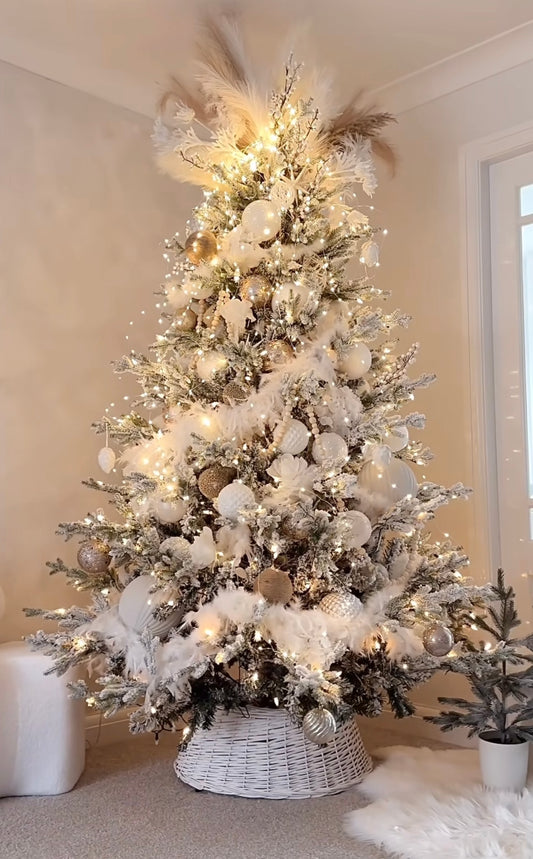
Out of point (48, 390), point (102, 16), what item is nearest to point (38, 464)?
point (48, 390)

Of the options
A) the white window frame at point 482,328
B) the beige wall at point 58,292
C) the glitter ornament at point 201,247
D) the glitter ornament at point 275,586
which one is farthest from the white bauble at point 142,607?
the white window frame at point 482,328

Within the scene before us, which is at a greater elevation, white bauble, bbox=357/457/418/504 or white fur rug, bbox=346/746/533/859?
white bauble, bbox=357/457/418/504

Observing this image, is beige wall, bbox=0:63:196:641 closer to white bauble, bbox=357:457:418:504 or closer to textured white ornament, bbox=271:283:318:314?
textured white ornament, bbox=271:283:318:314

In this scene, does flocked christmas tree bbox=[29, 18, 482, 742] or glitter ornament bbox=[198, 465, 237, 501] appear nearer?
flocked christmas tree bbox=[29, 18, 482, 742]

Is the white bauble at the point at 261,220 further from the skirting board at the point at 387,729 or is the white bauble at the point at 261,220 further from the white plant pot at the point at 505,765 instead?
the skirting board at the point at 387,729

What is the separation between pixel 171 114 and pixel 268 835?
2262 mm

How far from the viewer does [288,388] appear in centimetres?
219

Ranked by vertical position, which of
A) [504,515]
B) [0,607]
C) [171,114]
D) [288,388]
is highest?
[171,114]

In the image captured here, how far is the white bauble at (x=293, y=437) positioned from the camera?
217 cm

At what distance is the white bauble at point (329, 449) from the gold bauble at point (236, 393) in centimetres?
24

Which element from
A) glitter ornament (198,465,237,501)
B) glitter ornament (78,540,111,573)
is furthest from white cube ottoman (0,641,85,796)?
glitter ornament (198,465,237,501)

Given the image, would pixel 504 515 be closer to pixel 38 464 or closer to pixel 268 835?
pixel 268 835

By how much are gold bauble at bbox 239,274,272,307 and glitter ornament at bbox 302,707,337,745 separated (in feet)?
3.61

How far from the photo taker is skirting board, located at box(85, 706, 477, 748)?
2.71 m
